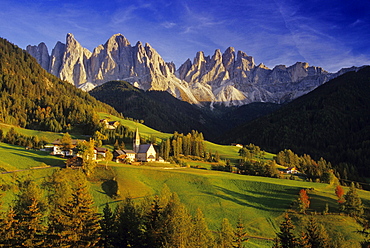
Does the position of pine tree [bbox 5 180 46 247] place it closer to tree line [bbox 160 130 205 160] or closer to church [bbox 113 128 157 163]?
church [bbox 113 128 157 163]

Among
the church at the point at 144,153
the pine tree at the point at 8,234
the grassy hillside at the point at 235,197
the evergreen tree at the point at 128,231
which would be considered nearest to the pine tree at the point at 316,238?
the grassy hillside at the point at 235,197

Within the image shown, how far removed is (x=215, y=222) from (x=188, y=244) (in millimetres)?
29029

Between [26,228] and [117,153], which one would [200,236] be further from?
[117,153]

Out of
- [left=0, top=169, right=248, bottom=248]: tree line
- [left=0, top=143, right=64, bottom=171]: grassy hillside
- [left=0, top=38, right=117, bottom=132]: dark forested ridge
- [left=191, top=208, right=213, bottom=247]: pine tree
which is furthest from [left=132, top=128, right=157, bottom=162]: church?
[left=191, top=208, right=213, bottom=247]: pine tree

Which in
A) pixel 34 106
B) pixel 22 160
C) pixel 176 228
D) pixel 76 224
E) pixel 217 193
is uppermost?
pixel 34 106

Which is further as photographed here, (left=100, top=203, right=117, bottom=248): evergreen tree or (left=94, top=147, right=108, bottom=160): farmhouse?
(left=94, top=147, right=108, bottom=160): farmhouse

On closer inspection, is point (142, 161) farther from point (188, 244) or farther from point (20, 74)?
point (20, 74)

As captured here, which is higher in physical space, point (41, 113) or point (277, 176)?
point (41, 113)

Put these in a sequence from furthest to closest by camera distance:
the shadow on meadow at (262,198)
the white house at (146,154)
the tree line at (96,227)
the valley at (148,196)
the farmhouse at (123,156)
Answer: the white house at (146,154)
the farmhouse at (123,156)
the shadow on meadow at (262,198)
the valley at (148,196)
the tree line at (96,227)

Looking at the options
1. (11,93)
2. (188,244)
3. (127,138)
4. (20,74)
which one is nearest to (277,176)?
(127,138)

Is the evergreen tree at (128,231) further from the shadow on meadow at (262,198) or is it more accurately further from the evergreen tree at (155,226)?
the shadow on meadow at (262,198)

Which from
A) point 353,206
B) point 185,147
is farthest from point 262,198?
point 185,147

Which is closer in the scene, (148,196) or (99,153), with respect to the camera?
(148,196)

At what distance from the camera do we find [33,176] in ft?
233
